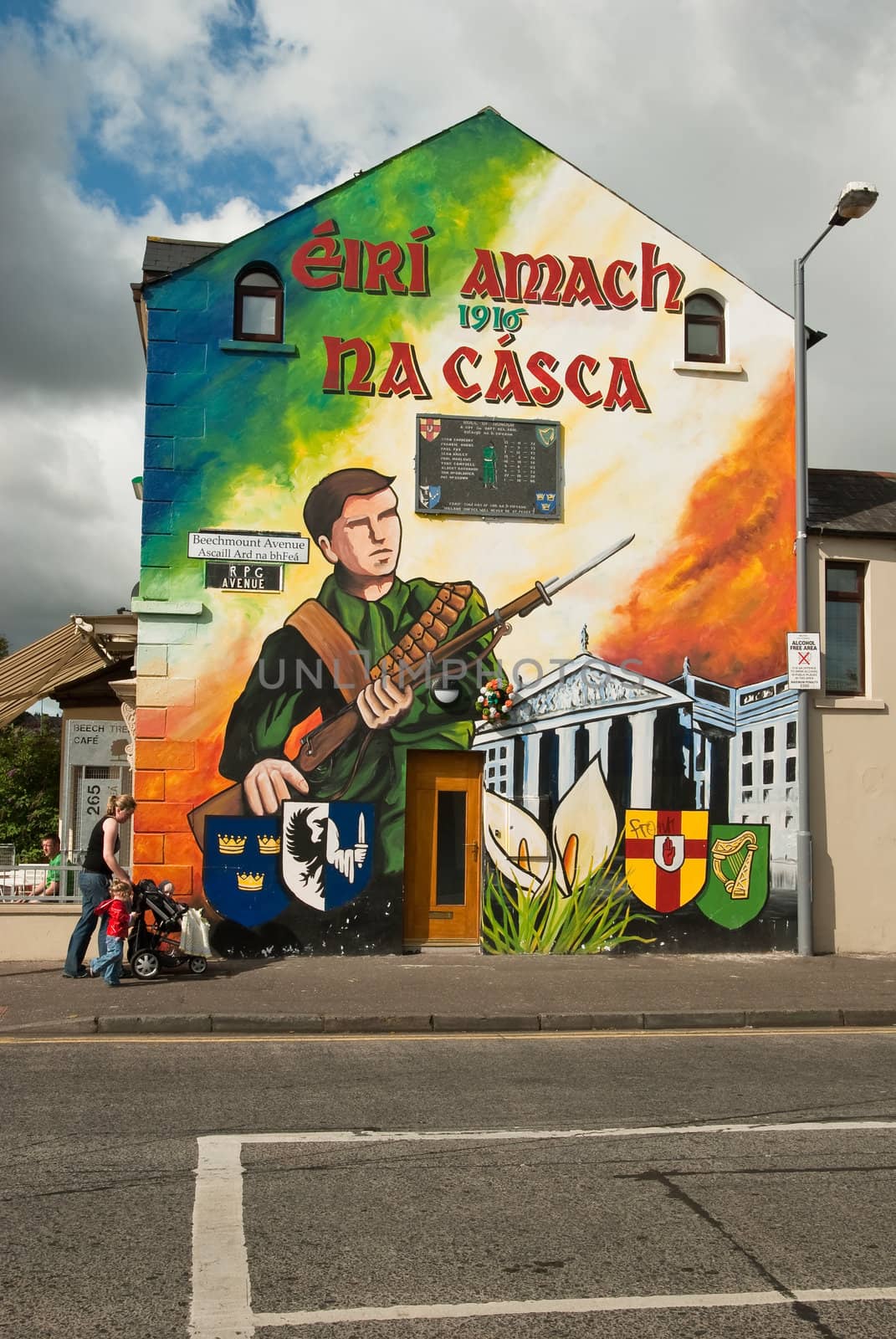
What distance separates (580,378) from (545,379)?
0.42 m

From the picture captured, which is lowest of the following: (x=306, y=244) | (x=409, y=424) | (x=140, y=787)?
(x=140, y=787)

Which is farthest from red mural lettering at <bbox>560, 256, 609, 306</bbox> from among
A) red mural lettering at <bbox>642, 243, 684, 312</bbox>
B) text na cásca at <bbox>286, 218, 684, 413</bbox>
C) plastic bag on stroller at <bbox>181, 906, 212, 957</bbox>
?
plastic bag on stroller at <bbox>181, 906, 212, 957</bbox>

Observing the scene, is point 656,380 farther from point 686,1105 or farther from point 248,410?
point 686,1105

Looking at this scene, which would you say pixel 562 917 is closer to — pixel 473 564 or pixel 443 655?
pixel 443 655

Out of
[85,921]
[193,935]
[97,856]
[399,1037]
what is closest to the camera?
[399,1037]

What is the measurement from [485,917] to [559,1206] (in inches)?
331

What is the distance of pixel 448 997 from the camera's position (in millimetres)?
11305

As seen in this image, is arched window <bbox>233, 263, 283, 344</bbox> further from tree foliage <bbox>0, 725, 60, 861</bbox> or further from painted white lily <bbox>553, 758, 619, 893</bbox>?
tree foliage <bbox>0, 725, 60, 861</bbox>

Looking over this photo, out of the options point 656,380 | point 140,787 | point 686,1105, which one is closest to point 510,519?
point 656,380

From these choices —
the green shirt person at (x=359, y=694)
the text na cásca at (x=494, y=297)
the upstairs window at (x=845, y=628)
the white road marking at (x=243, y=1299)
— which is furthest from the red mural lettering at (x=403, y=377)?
the white road marking at (x=243, y=1299)

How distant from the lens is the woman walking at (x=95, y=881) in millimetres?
11969

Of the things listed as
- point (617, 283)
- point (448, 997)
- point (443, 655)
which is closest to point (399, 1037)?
point (448, 997)

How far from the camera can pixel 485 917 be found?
46.2 ft

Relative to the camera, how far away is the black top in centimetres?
1211
